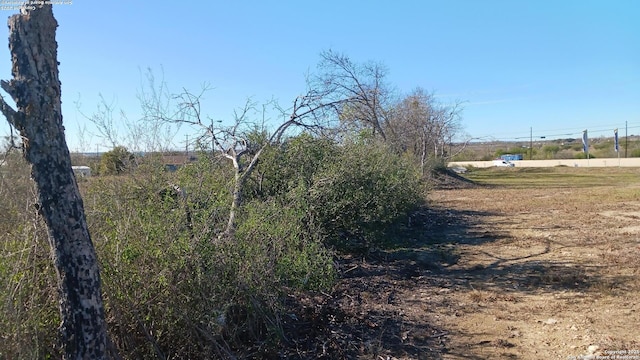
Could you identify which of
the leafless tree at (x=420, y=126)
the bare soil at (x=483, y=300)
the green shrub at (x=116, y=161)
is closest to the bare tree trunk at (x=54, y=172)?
the bare soil at (x=483, y=300)

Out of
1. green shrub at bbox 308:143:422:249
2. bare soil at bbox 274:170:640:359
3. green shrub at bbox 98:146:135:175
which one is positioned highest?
green shrub at bbox 98:146:135:175

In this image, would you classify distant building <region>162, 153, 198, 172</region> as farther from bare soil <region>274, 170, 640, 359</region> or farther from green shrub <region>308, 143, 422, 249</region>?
bare soil <region>274, 170, 640, 359</region>

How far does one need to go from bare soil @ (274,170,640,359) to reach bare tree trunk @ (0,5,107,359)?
71.1 inches

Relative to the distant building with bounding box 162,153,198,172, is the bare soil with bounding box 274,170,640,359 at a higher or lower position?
lower

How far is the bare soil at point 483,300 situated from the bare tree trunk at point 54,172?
1805mm

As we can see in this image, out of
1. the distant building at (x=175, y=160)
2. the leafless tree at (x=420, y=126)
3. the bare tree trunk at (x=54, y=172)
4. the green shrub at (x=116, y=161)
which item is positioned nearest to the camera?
the bare tree trunk at (x=54, y=172)

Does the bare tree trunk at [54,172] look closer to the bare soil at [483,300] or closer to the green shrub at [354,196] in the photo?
the bare soil at [483,300]

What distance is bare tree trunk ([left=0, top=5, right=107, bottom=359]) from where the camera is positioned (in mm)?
2203

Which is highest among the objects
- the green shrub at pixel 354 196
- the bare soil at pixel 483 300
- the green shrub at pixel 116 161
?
the green shrub at pixel 116 161

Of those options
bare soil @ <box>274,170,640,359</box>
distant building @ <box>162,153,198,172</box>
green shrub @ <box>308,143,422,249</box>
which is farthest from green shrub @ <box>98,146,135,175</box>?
green shrub @ <box>308,143,422,249</box>

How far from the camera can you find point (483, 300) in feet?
17.7

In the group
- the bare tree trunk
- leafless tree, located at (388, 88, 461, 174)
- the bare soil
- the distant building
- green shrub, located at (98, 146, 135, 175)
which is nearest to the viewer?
the bare tree trunk

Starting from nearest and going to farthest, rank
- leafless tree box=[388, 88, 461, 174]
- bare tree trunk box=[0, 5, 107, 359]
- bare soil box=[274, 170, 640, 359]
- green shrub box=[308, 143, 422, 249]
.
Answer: bare tree trunk box=[0, 5, 107, 359] < bare soil box=[274, 170, 640, 359] < green shrub box=[308, 143, 422, 249] < leafless tree box=[388, 88, 461, 174]

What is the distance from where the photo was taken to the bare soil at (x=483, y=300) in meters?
4.04
